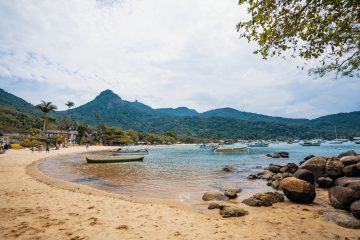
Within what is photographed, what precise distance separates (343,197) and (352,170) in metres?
5.63

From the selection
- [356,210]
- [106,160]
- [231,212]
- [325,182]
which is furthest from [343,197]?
[106,160]

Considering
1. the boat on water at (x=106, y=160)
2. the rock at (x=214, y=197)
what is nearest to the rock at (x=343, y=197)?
the rock at (x=214, y=197)

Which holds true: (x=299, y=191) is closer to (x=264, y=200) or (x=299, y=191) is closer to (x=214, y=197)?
(x=264, y=200)

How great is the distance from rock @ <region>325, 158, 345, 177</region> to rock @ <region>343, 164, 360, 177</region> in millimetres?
811

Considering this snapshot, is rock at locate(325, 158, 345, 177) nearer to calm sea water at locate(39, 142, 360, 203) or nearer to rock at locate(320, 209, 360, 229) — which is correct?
calm sea water at locate(39, 142, 360, 203)

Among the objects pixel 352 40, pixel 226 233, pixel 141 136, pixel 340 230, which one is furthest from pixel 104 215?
pixel 141 136

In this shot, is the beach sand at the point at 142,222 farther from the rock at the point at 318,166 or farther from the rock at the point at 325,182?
the rock at the point at 318,166

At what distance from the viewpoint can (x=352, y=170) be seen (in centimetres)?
1438

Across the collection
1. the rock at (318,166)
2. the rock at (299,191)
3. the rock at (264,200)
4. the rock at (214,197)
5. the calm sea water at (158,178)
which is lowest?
the calm sea water at (158,178)

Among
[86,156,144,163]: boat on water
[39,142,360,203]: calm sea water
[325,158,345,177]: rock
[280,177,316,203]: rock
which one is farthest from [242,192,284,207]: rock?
[86,156,144,163]: boat on water

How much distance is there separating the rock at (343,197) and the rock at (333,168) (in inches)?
230

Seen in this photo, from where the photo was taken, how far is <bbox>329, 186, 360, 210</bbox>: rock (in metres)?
9.86

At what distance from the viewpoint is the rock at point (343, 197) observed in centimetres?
986

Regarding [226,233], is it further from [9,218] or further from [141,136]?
[141,136]
